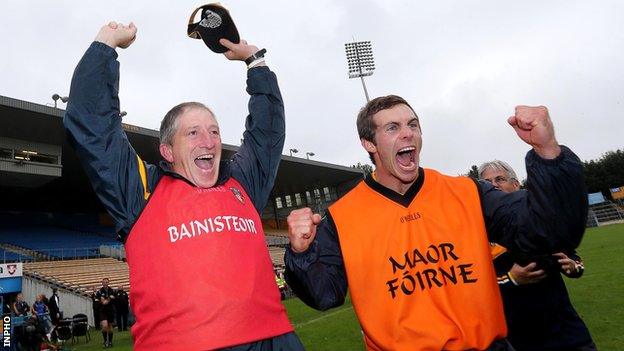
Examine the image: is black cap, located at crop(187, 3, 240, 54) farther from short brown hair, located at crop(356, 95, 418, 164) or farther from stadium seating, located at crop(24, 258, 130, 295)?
stadium seating, located at crop(24, 258, 130, 295)

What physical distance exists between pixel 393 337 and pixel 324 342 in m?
5.96

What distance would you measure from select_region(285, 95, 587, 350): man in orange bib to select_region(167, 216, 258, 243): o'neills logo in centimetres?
29

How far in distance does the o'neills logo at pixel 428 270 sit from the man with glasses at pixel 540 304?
3.48 feet

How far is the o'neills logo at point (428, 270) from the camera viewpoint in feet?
6.82

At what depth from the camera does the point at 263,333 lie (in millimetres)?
2027

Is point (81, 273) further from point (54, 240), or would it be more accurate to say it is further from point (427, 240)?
point (427, 240)

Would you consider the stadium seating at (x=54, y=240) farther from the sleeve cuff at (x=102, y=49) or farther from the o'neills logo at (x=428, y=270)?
the o'neills logo at (x=428, y=270)

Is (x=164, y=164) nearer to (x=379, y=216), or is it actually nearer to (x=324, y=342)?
(x=379, y=216)

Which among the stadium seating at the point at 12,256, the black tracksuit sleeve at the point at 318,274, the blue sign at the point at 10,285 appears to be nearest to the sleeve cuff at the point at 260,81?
the black tracksuit sleeve at the point at 318,274

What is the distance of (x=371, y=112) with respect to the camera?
8.41 ft

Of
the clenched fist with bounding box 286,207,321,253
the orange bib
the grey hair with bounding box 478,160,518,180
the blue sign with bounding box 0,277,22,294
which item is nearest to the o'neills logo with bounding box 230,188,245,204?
the clenched fist with bounding box 286,207,321,253

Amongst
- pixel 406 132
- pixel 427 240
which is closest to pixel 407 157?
pixel 406 132

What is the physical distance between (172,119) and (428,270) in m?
1.58

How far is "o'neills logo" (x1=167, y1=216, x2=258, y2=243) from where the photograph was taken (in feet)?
6.95
